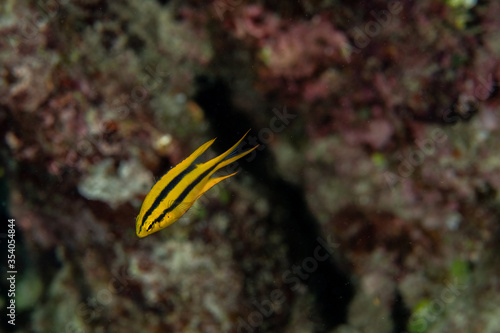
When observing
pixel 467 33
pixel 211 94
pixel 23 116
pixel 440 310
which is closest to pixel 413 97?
pixel 467 33

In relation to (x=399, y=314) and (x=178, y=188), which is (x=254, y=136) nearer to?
(x=178, y=188)

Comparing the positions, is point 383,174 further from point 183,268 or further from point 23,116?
point 23,116

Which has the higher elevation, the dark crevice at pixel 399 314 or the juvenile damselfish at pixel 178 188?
the juvenile damselfish at pixel 178 188

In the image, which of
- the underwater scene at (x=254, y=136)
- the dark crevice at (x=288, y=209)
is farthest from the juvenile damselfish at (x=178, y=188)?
the dark crevice at (x=288, y=209)

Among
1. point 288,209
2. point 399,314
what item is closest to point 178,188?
point 288,209

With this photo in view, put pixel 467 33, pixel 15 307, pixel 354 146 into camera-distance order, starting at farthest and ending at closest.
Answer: pixel 15 307 → pixel 354 146 → pixel 467 33

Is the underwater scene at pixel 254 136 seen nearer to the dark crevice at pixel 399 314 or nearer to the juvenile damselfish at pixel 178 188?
the dark crevice at pixel 399 314
